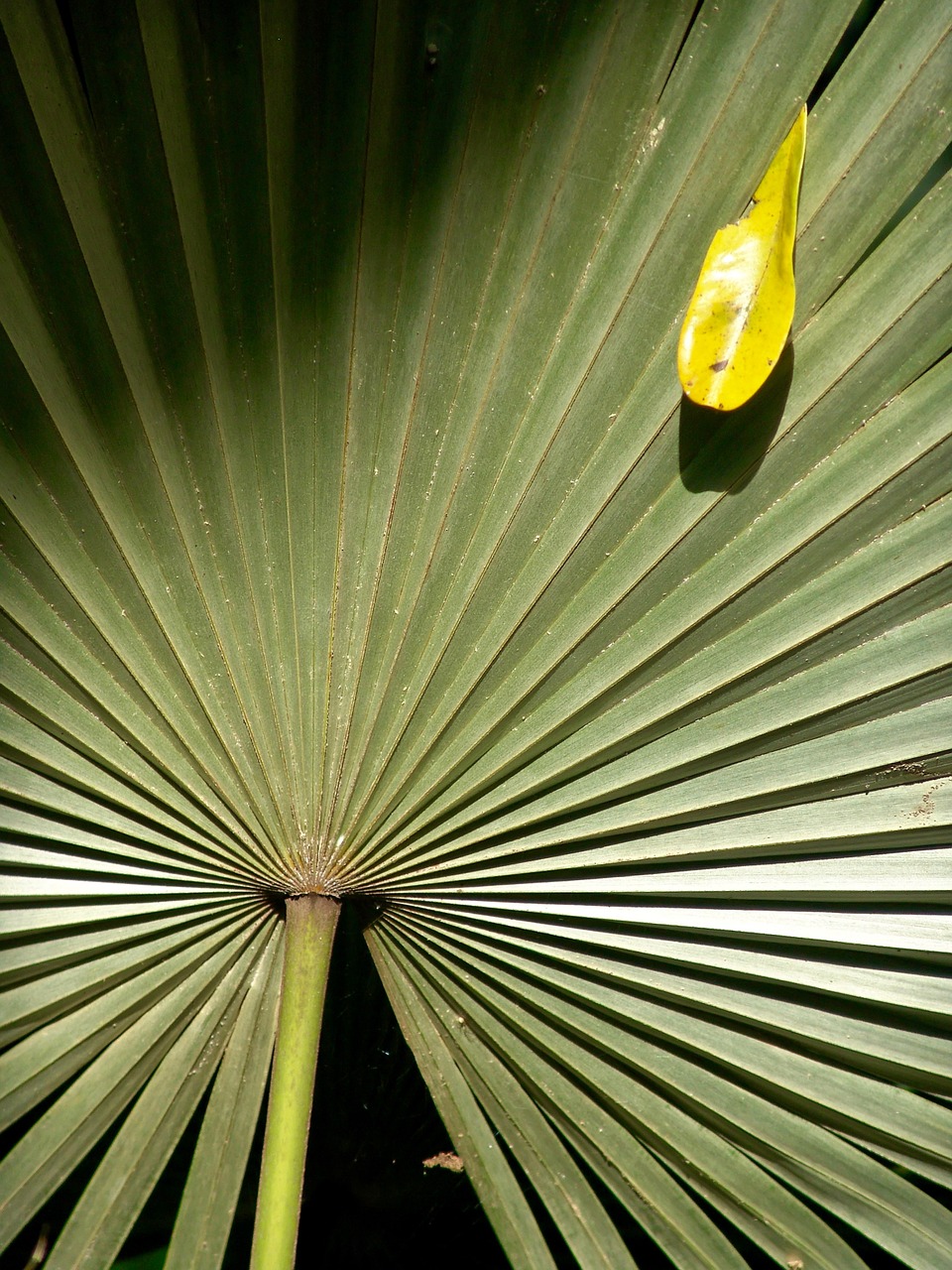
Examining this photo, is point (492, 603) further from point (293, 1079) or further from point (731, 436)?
point (293, 1079)

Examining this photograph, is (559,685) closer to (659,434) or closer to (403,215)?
(659,434)

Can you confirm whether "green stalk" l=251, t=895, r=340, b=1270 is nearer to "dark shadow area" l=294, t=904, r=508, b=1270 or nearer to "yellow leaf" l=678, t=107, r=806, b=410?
"dark shadow area" l=294, t=904, r=508, b=1270

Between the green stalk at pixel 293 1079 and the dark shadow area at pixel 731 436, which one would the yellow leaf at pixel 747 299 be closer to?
the dark shadow area at pixel 731 436

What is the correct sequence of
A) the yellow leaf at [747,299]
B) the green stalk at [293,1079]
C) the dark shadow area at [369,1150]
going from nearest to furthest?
the yellow leaf at [747,299] < the green stalk at [293,1079] < the dark shadow area at [369,1150]

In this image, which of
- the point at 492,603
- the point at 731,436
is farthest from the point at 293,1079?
the point at 731,436

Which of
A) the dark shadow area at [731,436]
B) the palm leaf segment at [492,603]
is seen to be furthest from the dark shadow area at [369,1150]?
the dark shadow area at [731,436]

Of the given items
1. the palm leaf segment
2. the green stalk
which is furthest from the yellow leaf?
the green stalk

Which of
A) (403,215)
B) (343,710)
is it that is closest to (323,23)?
(403,215)
